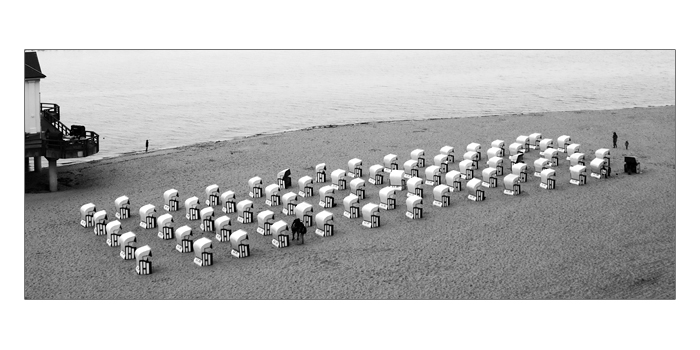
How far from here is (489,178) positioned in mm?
26922

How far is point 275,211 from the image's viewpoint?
25.5 m

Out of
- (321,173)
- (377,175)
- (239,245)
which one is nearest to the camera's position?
(239,245)

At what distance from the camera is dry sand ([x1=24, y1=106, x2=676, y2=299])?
18844 mm

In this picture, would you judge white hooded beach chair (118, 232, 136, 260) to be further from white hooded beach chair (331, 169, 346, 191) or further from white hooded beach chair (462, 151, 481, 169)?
white hooded beach chair (462, 151, 481, 169)

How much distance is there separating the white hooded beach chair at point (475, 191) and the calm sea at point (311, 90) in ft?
61.2

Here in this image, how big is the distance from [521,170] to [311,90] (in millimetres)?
37638

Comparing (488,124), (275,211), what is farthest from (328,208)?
(488,124)

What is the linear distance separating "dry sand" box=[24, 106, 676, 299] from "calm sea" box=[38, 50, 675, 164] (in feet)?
35.9

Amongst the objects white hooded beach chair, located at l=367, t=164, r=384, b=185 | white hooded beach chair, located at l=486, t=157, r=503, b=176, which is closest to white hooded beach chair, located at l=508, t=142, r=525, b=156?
white hooded beach chair, located at l=486, t=157, r=503, b=176

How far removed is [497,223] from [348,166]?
866cm

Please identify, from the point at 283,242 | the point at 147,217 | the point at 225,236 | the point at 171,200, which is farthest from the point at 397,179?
the point at 147,217

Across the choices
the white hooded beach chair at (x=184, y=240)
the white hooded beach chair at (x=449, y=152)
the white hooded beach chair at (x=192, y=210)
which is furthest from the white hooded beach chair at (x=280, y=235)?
the white hooded beach chair at (x=449, y=152)

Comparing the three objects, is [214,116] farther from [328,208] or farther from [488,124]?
[328,208]

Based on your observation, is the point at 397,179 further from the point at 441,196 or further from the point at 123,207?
the point at 123,207
